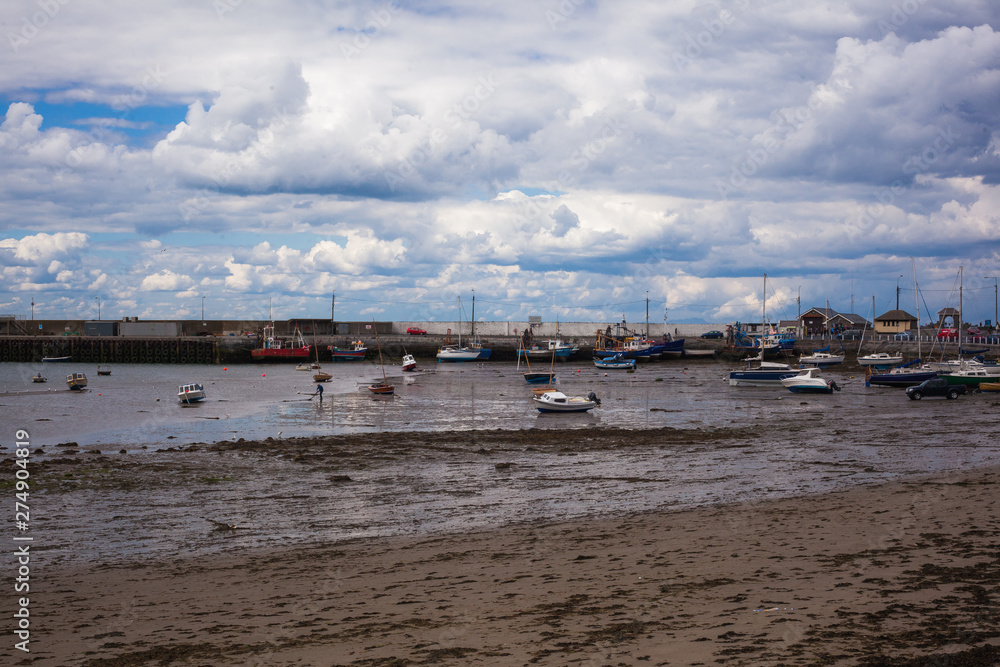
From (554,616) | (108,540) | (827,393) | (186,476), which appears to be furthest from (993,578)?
(827,393)

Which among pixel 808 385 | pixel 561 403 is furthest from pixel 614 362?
pixel 561 403

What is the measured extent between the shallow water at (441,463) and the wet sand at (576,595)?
1481mm

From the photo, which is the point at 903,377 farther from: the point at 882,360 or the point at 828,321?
the point at 828,321

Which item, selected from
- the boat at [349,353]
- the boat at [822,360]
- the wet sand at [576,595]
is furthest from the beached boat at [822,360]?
the wet sand at [576,595]

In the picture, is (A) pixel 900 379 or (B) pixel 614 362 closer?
(A) pixel 900 379

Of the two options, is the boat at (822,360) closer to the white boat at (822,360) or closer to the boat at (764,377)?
the white boat at (822,360)

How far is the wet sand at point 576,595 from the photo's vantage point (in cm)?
866

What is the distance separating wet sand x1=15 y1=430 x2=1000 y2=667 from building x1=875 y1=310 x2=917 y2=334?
118 m

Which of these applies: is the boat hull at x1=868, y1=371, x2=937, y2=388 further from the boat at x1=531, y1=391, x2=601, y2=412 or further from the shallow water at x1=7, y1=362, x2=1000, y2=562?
the boat at x1=531, y1=391, x2=601, y2=412

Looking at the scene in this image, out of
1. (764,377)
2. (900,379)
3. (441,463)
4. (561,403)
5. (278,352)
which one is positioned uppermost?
(278,352)

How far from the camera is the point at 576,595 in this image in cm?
1084

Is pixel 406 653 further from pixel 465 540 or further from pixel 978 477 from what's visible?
pixel 978 477

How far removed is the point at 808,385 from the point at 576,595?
2071 inches

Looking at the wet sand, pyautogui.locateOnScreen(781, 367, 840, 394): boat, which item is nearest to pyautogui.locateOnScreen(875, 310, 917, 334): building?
pyautogui.locateOnScreen(781, 367, 840, 394): boat
